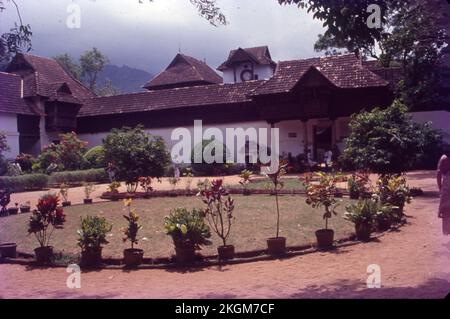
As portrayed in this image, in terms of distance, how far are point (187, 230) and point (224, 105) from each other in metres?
21.2

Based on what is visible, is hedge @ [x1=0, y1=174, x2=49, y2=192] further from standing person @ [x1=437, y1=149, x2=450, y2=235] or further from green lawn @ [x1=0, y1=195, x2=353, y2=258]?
standing person @ [x1=437, y1=149, x2=450, y2=235]

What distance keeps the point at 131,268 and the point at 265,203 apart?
667cm

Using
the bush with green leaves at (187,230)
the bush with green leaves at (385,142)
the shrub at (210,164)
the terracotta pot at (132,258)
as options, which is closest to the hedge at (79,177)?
the shrub at (210,164)

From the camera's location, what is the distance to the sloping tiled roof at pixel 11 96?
28206mm

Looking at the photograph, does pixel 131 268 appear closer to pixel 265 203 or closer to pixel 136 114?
pixel 265 203

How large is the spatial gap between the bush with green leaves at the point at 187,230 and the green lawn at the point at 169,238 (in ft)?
2.37

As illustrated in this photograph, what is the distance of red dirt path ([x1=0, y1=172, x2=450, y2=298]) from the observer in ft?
18.4

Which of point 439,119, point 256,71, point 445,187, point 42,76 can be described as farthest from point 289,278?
point 256,71

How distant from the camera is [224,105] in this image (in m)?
28.2

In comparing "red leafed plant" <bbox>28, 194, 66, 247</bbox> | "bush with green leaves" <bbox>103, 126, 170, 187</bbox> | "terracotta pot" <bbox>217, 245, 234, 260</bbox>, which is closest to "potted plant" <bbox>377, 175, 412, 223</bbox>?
"terracotta pot" <bbox>217, 245, 234, 260</bbox>

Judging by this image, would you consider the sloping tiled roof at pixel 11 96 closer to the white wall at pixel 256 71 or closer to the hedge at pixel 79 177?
the hedge at pixel 79 177

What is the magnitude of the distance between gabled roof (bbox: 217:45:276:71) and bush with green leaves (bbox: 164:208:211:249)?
35387 mm

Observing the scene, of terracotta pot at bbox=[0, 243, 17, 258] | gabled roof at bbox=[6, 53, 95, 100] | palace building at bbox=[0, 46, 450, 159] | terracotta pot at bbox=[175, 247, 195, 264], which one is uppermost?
gabled roof at bbox=[6, 53, 95, 100]
